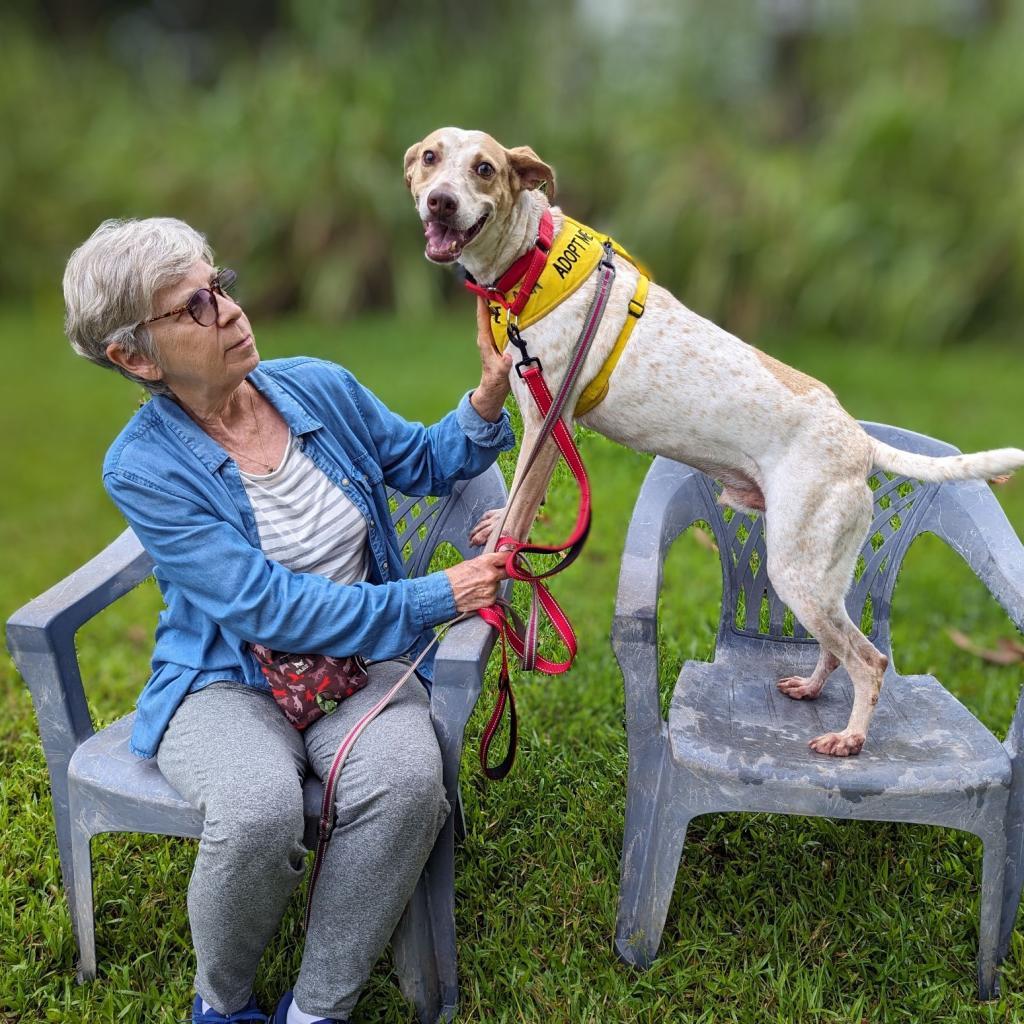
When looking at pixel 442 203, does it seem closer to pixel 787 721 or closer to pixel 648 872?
pixel 787 721

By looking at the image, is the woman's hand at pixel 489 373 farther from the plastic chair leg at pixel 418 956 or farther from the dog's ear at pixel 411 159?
the plastic chair leg at pixel 418 956

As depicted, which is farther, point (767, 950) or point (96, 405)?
point (96, 405)

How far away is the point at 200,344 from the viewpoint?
2338 millimetres

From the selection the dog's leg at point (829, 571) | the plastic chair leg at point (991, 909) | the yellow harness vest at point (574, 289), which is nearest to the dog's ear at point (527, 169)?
the yellow harness vest at point (574, 289)

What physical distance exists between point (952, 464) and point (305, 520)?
1.34m

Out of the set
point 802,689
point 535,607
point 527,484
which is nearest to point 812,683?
point 802,689

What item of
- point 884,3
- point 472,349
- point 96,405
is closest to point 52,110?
point 96,405

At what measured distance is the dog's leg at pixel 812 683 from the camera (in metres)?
2.68

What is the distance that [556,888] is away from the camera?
2799 millimetres

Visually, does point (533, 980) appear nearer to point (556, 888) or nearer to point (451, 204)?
point (556, 888)

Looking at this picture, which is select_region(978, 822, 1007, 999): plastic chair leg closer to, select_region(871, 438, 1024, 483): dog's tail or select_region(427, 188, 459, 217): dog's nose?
select_region(871, 438, 1024, 483): dog's tail

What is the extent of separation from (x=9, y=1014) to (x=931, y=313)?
7.00 meters

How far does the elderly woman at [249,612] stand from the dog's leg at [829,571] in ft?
A: 1.89

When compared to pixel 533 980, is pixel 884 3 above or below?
above
